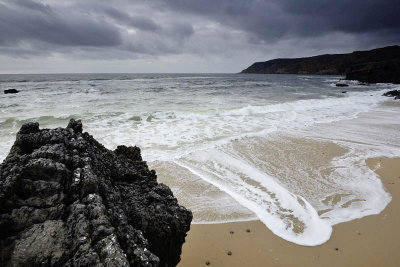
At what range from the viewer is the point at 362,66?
84.4m

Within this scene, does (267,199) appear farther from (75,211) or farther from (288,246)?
(75,211)

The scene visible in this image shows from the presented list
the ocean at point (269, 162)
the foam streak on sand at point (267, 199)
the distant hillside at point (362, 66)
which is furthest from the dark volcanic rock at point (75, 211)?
the distant hillside at point (362, 66)

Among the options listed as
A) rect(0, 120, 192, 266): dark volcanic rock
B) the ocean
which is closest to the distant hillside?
the ocean

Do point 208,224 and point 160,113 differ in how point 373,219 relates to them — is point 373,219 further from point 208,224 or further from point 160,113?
point 160,113

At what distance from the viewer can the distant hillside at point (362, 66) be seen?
220ft

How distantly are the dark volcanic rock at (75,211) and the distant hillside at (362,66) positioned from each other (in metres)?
83.6

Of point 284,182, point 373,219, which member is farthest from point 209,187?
point 373,219

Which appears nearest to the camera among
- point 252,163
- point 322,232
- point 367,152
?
point 322,232

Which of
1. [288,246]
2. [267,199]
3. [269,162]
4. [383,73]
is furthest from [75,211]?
[383,73]

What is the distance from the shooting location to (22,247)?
91.7 inches

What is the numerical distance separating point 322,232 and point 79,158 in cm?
526

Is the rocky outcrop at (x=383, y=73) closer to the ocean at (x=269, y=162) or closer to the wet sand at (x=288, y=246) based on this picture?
the ocean at (x=269, y=162)

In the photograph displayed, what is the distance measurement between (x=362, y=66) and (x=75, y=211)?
106038 mm

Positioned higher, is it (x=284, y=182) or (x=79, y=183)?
(x=79, y=183)
